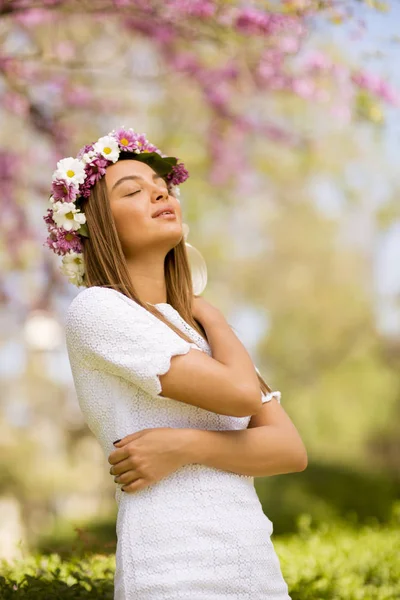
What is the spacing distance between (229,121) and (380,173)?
1161 cm

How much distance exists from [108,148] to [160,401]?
0.81 metres

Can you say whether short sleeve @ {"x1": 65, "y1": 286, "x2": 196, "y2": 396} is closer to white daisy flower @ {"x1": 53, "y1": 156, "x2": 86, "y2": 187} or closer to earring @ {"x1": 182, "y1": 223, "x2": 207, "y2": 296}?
white daisy flower @ {"x1": 53, "y1": 156, "x2": 86, "y2": 187}

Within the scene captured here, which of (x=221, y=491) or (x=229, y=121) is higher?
(x=229, y=121)

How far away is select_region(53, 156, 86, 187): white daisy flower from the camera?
8.02 ft

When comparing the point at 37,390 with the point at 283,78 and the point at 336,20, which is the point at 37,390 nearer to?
Answer: the point at 283,78

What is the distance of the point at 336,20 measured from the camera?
4.59 metres

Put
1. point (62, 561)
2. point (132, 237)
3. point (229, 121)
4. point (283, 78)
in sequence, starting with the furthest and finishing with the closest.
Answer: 1. point (229, 121)
2. point (283, 78)
3. point (62, 561)
4. point (132, 237)

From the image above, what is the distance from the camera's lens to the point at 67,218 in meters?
2.45

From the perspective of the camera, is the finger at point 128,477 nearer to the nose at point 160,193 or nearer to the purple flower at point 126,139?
the nose at point 160,193

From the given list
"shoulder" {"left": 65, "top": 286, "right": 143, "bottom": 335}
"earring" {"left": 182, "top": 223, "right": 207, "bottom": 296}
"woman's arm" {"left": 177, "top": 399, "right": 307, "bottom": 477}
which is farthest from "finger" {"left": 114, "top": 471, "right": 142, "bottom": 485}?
"earring" {"left": 182, "top": 223, "right": 207, "bottom": 296}

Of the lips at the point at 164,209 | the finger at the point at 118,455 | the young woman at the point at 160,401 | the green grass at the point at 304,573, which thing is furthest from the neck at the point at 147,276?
the green grass at the point at 304,573

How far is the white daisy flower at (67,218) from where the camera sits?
7.97 feet

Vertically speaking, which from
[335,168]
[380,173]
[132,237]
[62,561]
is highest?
[380,173]

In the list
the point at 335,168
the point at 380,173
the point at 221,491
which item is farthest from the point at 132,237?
the point at 380,173
